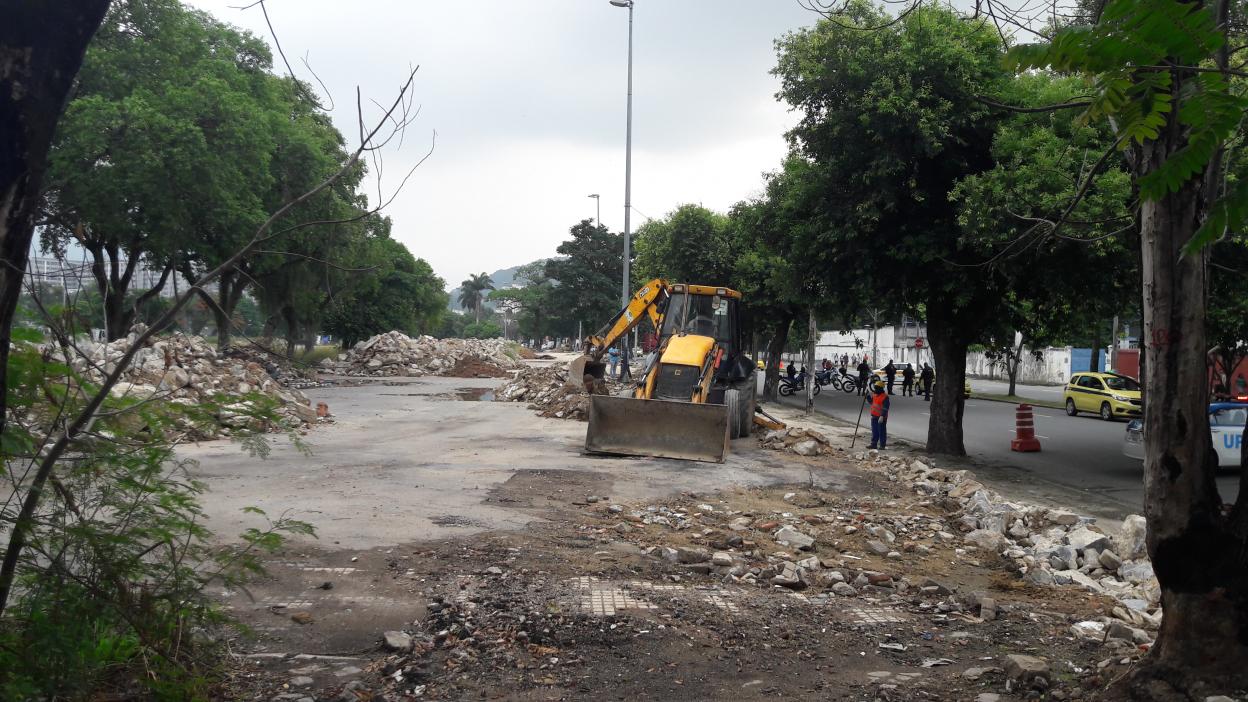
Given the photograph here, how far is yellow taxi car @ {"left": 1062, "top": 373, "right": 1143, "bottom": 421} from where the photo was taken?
2753cm

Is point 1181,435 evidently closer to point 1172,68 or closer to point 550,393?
point 1172,68

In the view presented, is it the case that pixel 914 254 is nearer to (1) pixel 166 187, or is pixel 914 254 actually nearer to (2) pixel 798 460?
(2) pixel 798 460

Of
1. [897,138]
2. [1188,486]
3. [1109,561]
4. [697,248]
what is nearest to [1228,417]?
[897,138]

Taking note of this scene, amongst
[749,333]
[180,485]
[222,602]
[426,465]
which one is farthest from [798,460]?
[749,333]

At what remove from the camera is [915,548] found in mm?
8922

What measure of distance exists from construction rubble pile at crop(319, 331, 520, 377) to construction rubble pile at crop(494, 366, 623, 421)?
21847 millimetres

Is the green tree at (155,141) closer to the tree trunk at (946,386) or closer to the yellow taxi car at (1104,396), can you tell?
the tree trunk at (946,386)

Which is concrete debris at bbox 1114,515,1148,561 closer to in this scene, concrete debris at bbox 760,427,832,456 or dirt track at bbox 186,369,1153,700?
dirt track at bbox 186,369,1153,700

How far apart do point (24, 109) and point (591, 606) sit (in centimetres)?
427

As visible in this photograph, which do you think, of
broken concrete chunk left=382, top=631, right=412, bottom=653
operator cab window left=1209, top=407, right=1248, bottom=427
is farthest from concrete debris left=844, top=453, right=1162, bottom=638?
operator cab window left=1209, top=407, right=1248, bottom=427

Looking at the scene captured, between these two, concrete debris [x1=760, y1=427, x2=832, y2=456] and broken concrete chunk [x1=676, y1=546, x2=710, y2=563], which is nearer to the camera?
broken concrete chunk [x1=676, y1=546, x2=710, y2=563]

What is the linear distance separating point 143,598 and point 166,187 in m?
24.7

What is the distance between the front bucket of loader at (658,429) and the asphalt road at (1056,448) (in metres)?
5.50

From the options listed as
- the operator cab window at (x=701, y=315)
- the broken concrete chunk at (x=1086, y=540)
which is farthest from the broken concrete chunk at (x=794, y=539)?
the operator cab window at (x=701, y=315)
